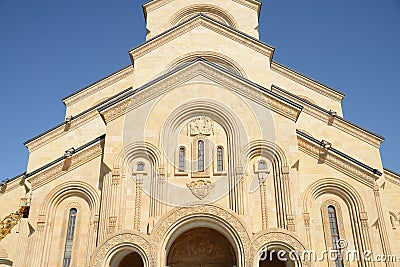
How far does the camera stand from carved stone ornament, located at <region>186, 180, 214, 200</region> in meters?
12.7

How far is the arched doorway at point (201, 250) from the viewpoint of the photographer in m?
13.7

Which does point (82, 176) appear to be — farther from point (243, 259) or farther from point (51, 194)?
point (243, 259)

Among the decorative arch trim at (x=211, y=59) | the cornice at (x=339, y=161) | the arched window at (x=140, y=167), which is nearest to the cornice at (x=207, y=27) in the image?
the decorative arch trim at (x=211, y=59)

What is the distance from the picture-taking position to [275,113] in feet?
45.9

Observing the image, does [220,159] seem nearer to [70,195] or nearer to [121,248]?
[121,248]

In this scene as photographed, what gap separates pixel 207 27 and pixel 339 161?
1003 centimetres

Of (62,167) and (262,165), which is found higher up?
(62,167)

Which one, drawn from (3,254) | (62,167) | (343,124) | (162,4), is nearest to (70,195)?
(62,167)

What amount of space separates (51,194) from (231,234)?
697 cm

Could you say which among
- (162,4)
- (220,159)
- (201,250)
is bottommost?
(201,250)

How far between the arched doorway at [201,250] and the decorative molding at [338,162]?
15.3 feet

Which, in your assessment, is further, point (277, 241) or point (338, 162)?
point (338, 162)

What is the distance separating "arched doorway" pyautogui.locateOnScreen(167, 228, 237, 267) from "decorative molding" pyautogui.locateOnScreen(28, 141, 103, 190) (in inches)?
182

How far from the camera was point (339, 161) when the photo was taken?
14250mm
